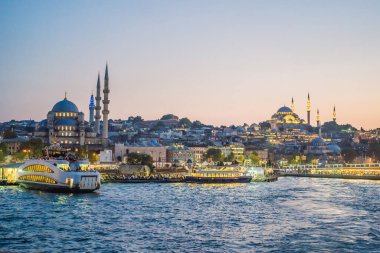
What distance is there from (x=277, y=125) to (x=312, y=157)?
48869mm

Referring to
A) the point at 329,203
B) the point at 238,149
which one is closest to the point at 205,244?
the point at 329,203

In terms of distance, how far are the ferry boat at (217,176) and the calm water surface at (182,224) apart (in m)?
24.7

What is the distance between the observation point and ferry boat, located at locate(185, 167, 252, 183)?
65.4m

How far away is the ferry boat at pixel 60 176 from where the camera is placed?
40.9 meters

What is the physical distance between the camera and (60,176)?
4112cm

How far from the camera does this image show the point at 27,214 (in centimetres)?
2906

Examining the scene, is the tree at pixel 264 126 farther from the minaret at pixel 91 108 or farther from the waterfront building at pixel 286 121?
the minaret at pixel 91 108

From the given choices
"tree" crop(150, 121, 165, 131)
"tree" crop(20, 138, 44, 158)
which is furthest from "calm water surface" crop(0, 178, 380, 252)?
"tree" crop(150, 121, 165, 131)

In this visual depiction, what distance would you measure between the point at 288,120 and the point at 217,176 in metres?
125

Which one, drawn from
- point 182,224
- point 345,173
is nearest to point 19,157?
point 182,224

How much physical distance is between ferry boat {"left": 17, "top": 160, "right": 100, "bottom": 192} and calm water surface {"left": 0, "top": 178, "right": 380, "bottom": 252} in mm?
849

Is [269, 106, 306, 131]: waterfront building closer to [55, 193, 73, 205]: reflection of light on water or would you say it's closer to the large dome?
the large dome

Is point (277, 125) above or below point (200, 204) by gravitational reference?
above

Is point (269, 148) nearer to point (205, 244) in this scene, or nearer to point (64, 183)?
point (64, 183)
